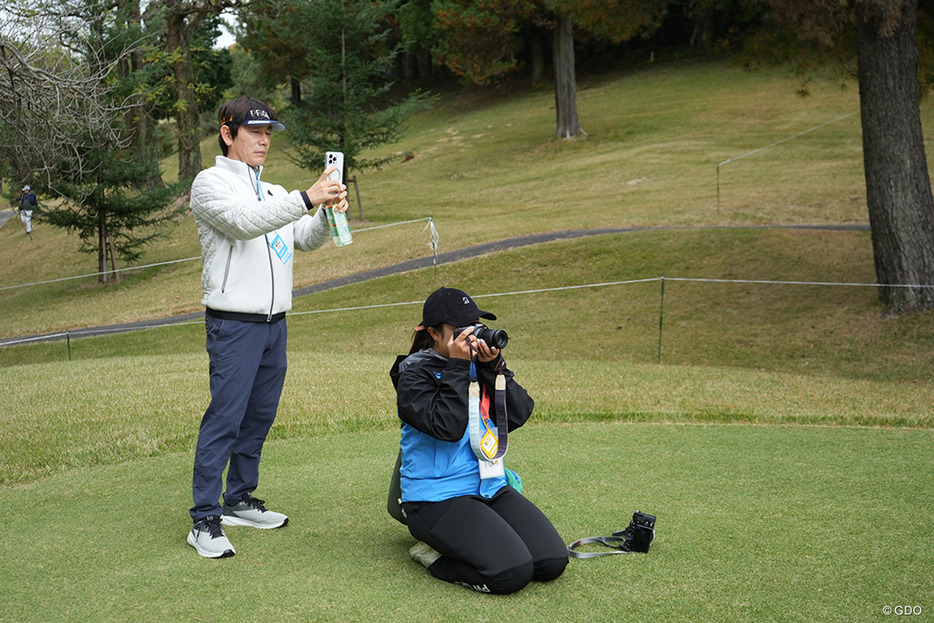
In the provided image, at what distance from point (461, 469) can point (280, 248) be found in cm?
148

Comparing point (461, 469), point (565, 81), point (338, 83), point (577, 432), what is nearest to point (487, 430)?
point (461, 469)

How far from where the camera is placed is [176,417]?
294 inches

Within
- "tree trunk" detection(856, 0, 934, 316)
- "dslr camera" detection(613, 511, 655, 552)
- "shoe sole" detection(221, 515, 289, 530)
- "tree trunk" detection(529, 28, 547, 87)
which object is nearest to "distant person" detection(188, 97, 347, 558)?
"shoe sole" detection(221, 515, 289, 530)

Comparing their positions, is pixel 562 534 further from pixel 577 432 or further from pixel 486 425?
pixel 577 432

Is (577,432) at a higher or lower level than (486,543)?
lower

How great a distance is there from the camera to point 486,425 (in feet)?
12.5

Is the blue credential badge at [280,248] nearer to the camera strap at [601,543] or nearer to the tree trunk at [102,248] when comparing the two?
the camera strap at [601,543]

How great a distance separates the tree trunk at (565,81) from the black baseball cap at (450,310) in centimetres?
2880

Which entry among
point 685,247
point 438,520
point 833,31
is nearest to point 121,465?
point 438,520

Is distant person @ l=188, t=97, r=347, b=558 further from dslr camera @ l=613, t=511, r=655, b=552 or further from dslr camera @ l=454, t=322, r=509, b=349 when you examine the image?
dslr camera @ l=613, t=511, r=655, b=552

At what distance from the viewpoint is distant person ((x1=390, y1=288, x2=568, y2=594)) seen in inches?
142

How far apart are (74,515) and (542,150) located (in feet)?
100

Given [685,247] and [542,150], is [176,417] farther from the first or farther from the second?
[542,150]

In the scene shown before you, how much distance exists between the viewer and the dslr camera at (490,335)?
11.8ft
